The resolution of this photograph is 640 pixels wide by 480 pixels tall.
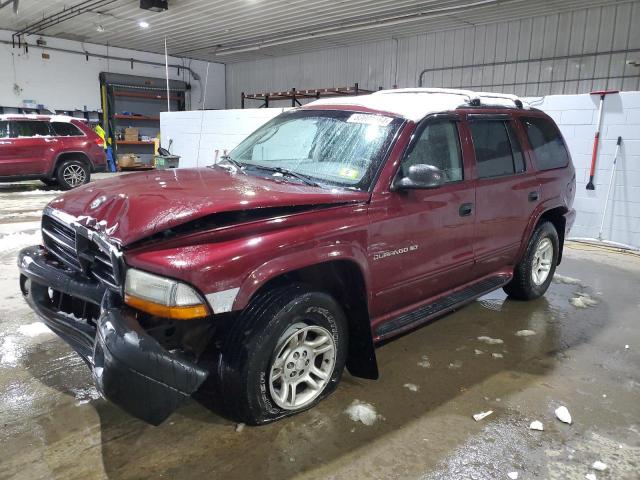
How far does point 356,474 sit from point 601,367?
7.18 feet

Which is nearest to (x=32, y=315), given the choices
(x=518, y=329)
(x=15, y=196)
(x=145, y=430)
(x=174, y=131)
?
(x=145, y=430)

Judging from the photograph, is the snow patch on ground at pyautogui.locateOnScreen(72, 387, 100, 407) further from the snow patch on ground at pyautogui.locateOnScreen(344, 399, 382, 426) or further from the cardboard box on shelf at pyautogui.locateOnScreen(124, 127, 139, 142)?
the cardboard box on shelf at pyautogui.locateOnScreen(124, 127, 139, 142)

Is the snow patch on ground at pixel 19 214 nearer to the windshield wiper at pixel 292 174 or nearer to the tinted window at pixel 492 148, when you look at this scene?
the windshield wiper at pixel 292 174

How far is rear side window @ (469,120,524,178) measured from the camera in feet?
11.7

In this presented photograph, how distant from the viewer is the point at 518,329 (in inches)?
161

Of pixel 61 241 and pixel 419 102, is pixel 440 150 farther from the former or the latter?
pixel 61 241

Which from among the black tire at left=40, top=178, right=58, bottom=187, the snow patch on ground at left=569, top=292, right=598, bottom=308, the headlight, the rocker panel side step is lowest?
the snow patch on ground at left=569, top=292, right=598, bottom=308

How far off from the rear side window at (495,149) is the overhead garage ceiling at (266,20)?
8272 mm

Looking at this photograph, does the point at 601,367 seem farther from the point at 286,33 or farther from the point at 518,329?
the point at 286,33

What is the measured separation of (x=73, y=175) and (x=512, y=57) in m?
11.6

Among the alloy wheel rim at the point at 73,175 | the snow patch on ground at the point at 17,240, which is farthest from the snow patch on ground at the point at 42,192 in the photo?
the snow patch on ground at the point at 17,240

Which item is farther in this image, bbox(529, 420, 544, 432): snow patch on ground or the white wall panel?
the white wall panel

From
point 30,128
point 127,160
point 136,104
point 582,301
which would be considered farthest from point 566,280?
point 136,104

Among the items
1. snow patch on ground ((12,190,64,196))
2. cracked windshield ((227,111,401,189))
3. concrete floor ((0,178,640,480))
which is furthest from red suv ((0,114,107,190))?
cracked windshield ((227,111,401,189))
